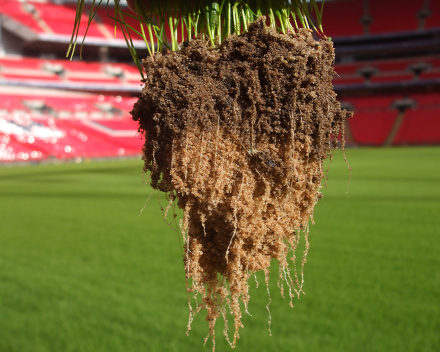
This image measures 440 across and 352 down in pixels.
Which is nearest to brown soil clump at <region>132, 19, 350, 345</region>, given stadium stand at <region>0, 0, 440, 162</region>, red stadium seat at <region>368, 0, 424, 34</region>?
stadium stand at <region>0, 0, 440, 162</region>

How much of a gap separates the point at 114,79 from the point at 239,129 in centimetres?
2707

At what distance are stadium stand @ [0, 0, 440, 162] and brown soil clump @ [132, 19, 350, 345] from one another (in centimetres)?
1988

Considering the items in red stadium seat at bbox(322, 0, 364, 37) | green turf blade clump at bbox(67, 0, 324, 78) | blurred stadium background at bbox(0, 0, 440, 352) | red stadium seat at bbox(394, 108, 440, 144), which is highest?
red stadium seat at bbox(322, 0, 364, 37)

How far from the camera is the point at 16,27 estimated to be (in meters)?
24.2

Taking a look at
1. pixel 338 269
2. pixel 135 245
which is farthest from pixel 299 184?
pixel 135 245

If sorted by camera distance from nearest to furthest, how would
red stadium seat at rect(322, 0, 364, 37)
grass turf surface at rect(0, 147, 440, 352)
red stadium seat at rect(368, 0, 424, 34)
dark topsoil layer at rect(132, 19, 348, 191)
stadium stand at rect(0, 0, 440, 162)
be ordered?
dark topsoil layer at rect(132, 19, 348, 191)
grass turf surface at rect(0, 147, 440, 352)
stadium stand at rect(0, 0, 440, 162)
red stadium seat at rect(368, 0, 424, 34)
red stadium seat at rect(322, 0, 364, 37)

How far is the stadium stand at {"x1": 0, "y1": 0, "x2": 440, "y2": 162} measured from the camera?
22141mm

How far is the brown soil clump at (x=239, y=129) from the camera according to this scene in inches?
30.5

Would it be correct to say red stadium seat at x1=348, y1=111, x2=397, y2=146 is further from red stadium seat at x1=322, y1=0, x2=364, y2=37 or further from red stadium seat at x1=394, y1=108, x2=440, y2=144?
red stadium seat at x1=322, y1=0, x2=364, y2=37

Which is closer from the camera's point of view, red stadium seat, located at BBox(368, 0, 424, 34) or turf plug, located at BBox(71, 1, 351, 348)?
turf plug, located at BBox(71, 1, 351, 348)

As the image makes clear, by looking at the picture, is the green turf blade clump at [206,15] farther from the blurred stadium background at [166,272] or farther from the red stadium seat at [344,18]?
the red stadium seat at [344,18]

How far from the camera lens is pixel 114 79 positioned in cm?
2609

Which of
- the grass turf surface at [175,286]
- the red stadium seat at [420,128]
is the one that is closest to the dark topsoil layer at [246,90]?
the grass turf surface at [175,286]

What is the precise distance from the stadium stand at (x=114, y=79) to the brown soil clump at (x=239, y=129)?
65.2 ft
